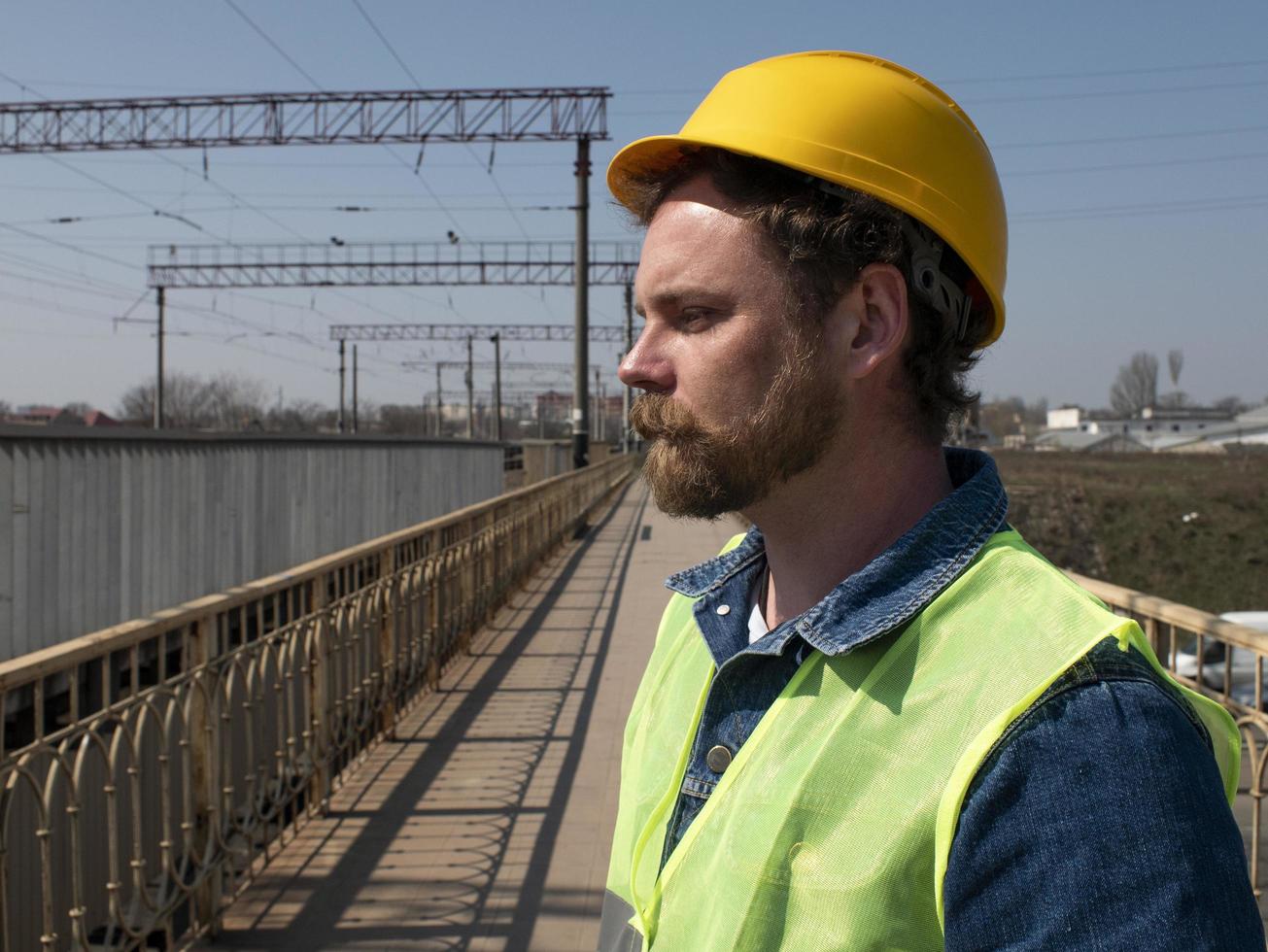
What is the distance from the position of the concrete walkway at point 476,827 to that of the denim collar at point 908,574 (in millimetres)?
2739

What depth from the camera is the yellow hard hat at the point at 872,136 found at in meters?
1.28

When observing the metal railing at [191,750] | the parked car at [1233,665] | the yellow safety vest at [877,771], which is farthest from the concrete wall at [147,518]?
the yellow safety vest at [877,771]

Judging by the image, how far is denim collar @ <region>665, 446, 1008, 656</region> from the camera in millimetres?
1129

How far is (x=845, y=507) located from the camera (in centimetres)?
137

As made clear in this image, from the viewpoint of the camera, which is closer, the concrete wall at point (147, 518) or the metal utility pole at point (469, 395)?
the concrete wall at point (147, 518)

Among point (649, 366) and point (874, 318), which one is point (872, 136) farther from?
point (649, 366)

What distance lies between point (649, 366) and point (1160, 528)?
45495mm

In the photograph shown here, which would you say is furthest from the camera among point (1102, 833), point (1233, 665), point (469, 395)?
point (469, 395)

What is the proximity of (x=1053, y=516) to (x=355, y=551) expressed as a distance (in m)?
41.2

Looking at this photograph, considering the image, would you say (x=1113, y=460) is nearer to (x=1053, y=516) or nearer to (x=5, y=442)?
(x=1053, y=516)

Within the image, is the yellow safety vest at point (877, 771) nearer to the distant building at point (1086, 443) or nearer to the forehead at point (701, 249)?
the forehead at point (701, 249)

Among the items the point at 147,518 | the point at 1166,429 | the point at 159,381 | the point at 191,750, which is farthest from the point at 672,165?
the point at 1166,429

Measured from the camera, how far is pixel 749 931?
107 centimetres

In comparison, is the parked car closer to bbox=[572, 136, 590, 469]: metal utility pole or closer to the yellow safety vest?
the yellow safety vest
